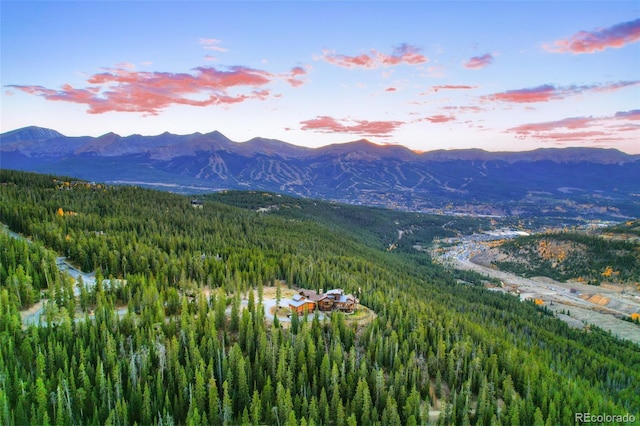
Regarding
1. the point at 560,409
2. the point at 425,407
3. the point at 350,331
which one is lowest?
the point at 560,409

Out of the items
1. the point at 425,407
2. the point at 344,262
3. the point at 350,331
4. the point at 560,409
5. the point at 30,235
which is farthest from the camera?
the point at 344,262

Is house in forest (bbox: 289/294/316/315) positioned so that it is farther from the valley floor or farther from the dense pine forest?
the valley floor

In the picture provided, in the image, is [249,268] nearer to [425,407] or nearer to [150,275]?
[150,275]

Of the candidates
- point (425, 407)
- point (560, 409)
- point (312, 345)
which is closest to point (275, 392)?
point (312, 345)

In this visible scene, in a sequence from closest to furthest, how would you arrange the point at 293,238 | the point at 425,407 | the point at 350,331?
the point at 425,407
the point at 350,331
the point at 293,238

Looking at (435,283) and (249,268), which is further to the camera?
(435,283)

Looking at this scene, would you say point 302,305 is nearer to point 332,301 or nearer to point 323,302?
point 323,302

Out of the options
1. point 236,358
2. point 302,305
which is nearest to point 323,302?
point 302,305
